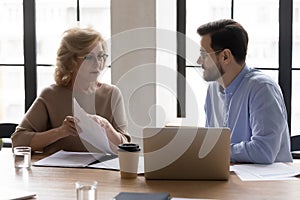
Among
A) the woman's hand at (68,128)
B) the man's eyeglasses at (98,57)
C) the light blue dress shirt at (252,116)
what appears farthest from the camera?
the man's eyeglasses at (98,57)

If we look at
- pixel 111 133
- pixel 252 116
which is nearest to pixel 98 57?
pixel 111 133

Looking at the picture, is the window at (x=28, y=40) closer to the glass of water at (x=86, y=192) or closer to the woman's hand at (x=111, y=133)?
the woman's hand at (x=111, y=133)

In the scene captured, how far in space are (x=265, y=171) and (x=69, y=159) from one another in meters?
0.86

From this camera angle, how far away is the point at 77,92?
3.30 metres

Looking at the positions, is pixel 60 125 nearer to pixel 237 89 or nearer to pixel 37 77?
pixel 237 89

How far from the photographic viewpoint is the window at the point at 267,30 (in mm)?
4234

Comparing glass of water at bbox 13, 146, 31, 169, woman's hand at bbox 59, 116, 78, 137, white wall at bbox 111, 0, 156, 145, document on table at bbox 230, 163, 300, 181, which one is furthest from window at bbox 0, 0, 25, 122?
document on table at bbox 230, 163, 300, 181

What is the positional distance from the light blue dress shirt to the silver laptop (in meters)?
0.34

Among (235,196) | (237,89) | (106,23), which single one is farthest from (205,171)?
(106,23)

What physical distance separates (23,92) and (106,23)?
32.8 inches

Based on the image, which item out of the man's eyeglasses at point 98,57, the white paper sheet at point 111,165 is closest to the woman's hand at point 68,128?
the white paper sheet at point 111,165

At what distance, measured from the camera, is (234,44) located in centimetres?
323

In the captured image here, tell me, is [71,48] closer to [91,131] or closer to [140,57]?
[91,131]

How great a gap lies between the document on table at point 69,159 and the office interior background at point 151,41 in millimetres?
1232
